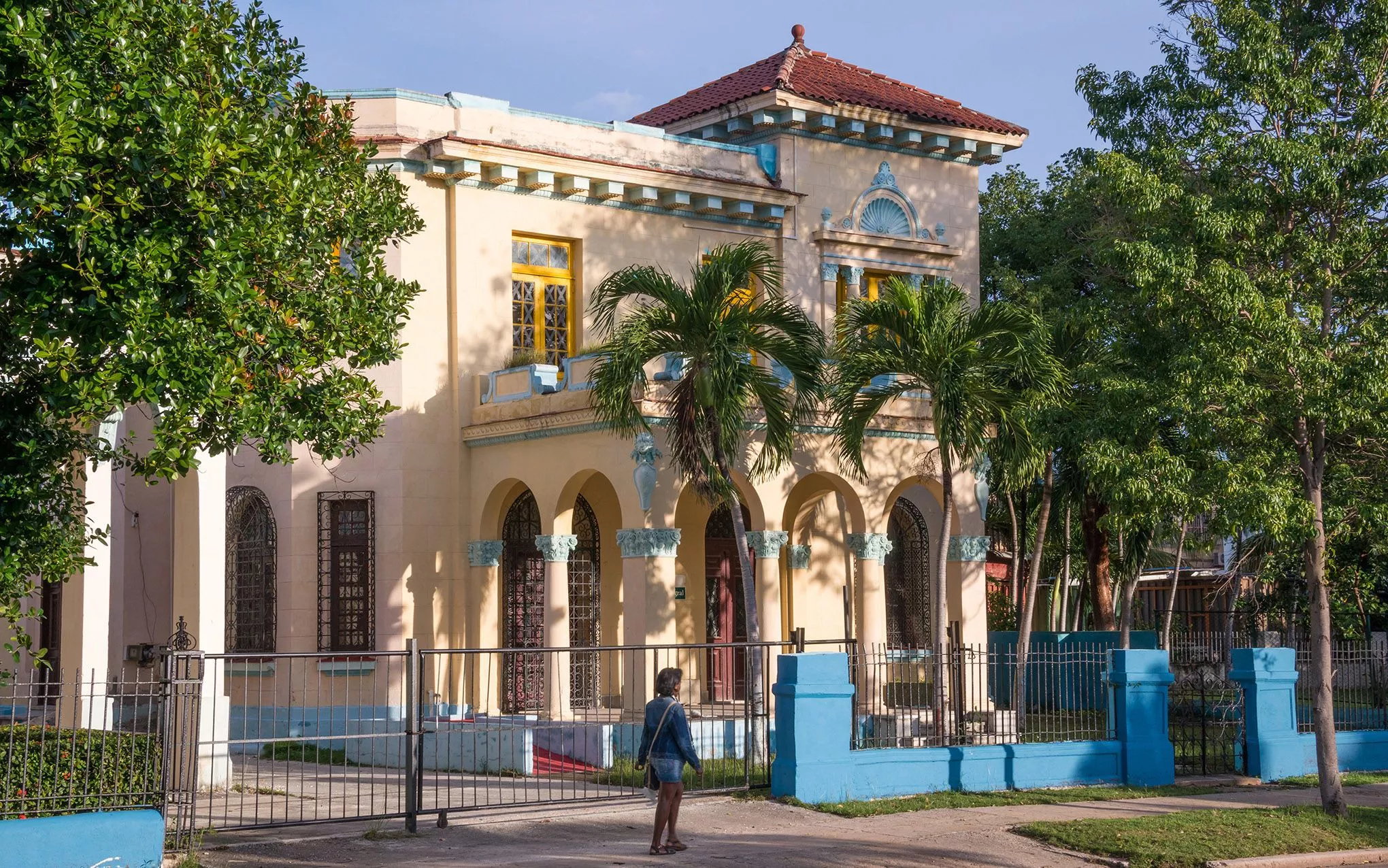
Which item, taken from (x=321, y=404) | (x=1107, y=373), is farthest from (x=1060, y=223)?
(x=321, y=404)

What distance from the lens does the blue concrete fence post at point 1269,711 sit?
17969 millimetres

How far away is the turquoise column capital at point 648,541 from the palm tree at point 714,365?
36.7 inches

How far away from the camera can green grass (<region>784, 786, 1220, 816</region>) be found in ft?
48.2

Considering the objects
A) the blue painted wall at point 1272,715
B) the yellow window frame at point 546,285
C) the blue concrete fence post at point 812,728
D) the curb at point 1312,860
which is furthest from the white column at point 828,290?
the curb at point 1312,860

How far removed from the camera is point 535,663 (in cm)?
2136

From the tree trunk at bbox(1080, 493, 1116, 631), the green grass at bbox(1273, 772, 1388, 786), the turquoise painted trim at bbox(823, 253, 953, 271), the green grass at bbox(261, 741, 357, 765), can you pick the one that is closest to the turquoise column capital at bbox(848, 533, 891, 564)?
the turquoise painted trim at bbox(823, 253, 953, 271)

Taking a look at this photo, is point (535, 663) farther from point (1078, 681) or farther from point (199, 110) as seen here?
point (199, 110)

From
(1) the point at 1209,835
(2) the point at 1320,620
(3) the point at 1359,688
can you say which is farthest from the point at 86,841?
(3) the point at 1359,688

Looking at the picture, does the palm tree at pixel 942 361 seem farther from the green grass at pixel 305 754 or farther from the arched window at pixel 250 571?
the arched window at pixel 250 571

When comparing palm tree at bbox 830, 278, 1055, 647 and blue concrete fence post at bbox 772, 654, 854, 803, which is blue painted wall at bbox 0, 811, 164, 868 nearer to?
blue concrete fence post at bbox 772, 654, 854, 803

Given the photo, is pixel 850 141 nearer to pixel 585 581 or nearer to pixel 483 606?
pixel 585 581

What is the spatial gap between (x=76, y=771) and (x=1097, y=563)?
20.8 m

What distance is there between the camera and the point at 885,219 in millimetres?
25031

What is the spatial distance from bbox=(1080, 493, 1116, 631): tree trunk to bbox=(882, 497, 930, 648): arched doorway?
392 cm
